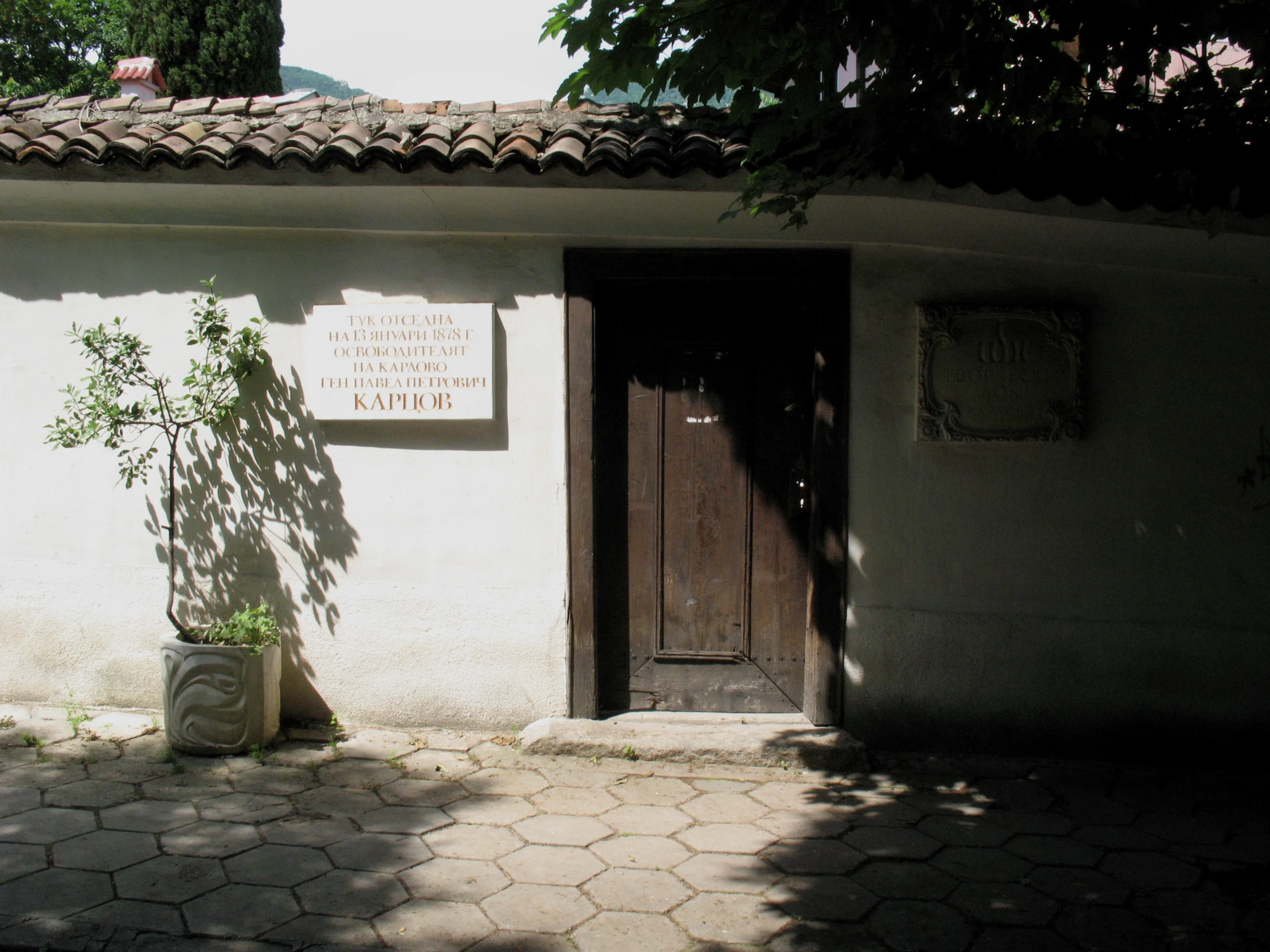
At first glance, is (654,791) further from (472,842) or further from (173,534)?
(173,534)

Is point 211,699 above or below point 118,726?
above

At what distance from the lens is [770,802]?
13.7 feet

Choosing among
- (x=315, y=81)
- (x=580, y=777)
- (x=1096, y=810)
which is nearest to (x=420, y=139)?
(x=580, y=777)

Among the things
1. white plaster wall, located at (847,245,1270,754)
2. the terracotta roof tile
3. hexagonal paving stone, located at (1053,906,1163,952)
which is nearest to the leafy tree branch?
the terracotta roof tile

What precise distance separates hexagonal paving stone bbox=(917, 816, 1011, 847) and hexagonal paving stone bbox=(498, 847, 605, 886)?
1.39 meters

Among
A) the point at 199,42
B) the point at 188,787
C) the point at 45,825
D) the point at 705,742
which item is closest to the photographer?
the point at 45,825

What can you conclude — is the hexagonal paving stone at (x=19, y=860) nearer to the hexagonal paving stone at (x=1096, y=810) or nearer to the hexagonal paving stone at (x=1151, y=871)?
the hexagonal paving stone at (x=1151, y=871)

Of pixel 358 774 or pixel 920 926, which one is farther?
pixel 358 774

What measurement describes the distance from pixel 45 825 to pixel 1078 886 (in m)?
3.91

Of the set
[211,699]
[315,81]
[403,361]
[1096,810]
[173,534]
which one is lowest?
[1096,810]

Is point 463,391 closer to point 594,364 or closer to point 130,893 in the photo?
point 594,364

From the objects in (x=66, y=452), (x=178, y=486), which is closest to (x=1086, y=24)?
(x=178, y=486)

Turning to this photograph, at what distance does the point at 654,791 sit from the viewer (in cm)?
428

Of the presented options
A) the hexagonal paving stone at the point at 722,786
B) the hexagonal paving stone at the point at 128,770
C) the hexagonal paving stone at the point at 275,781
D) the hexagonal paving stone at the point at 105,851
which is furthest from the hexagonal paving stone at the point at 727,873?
the hexagonal paving stone at the point at 128,770
